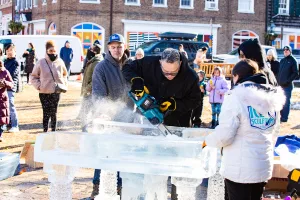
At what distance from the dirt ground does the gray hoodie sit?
52.9 inches

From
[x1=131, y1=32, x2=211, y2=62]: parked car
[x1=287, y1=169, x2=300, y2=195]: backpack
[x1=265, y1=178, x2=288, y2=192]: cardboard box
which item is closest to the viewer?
[x1=287, y1=169, x2=300, y2=195]: backpack

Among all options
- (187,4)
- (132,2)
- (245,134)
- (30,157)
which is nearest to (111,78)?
(245,134)

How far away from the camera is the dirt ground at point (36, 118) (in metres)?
9.16

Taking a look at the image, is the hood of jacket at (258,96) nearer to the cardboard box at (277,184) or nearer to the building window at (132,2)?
the cardboard box at (277,184)

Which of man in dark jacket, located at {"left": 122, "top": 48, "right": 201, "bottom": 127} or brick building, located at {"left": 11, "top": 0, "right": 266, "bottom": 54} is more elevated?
brick building, located at {"left": 11, "top": 0, "right": 266, "bottom": 54}

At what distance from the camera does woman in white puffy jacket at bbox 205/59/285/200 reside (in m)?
4.30

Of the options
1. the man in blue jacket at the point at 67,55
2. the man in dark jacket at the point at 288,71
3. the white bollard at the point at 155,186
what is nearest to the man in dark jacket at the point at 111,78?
the white bollard at the point at 155,186

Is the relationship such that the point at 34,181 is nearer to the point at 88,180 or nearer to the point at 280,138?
the point at 88,180

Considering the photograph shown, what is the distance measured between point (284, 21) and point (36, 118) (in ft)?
94.7

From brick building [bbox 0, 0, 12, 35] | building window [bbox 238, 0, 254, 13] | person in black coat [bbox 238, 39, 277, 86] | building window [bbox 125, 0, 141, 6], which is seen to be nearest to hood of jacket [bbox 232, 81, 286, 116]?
person in black coat [bbox 238, 39, 277, 86]

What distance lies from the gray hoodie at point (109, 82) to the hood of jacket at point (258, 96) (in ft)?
5.65

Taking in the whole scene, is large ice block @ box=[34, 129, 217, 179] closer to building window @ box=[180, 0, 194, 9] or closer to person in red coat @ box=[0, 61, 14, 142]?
person in red coat @ box=[0, 61, 14, 142]

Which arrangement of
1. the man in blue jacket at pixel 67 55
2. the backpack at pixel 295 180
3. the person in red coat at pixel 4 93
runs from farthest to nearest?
the man in blue jacket at pixel 67 55 < the person in red coat at pixel 4 93 < the backpack at pixel 295 180

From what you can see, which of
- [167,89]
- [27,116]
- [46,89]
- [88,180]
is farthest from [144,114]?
[27,116]
